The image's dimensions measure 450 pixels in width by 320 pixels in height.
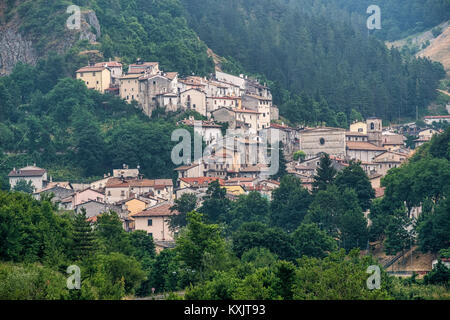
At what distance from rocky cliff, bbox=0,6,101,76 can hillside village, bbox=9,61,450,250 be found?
8.18 meters

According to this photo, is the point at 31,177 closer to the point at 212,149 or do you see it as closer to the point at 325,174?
the point at 212,149

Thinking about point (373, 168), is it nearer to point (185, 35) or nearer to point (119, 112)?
point (119, 112)

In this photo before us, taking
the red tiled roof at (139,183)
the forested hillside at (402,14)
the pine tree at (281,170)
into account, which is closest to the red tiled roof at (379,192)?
the pine tree at (281,170)

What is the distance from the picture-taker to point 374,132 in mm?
94312

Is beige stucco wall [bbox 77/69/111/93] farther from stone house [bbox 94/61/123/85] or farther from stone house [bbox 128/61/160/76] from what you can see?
stone house [bbox 128/61/160/76]

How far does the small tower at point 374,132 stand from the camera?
93.1 metres


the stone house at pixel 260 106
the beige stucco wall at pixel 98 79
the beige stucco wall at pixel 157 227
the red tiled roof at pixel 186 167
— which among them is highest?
the beige stucco wall at pixel 98 79

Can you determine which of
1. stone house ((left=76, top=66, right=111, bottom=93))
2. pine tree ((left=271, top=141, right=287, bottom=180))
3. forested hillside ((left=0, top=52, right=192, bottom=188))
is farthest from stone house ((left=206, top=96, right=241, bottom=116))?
pine tree ((left=271, top=141, right=287, bottom=180))

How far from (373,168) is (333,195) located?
15039 mm

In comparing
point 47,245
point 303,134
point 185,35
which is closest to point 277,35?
point 185,35

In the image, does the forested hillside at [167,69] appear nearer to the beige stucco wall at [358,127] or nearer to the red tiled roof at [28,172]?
the red tiled roof at [28,172]

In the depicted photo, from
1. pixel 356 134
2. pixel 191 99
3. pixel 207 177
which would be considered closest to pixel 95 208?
pixel 207 177

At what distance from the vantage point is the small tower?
93125 mm

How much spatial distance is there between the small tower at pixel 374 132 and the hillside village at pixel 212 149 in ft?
0.29
